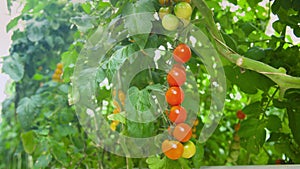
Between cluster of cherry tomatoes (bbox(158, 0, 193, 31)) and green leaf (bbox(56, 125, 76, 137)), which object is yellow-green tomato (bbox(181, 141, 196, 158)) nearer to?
cluster of cherry tomatoes (bbox(158, 0, 193, 31))

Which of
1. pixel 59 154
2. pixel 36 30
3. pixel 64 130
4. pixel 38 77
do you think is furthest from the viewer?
pixel 38 77

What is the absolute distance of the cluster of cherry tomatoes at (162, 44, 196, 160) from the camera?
0.57 m

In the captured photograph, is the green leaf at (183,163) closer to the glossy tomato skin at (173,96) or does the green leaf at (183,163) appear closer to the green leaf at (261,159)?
the glossy tomato skin at (173,96)

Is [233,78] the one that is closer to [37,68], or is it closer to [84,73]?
[84,73]

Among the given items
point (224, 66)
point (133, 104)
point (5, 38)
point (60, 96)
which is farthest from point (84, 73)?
point (5, 38)

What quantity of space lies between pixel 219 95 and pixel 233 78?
39 millimetres

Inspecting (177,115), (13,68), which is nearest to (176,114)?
(177,115)

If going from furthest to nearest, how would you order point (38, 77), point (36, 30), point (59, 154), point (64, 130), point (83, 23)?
point (38, 77)
point (36, 30)
point (64, 130)
point (59, 154)
point (83, 23)

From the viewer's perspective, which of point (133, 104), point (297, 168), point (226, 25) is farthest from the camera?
point (226, 25)

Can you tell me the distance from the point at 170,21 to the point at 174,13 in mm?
28

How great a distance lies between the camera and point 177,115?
0.57m

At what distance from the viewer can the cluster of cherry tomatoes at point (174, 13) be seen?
22.7 inches

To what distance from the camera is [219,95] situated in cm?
76

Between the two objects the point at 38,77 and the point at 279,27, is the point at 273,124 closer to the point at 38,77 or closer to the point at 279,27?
the point at 279,27
